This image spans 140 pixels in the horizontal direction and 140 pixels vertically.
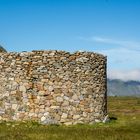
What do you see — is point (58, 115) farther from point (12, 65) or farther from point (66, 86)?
point (12, 65)

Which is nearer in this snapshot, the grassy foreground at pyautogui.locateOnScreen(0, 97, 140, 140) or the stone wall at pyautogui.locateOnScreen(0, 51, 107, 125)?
the grassy foreground at pyautogui.locateOnScreen(0, 97, 140, 140)

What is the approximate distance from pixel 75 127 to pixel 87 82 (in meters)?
3.92

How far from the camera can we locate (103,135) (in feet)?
83.3

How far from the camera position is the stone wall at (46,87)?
31.6 metres

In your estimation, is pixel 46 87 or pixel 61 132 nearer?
pixel 61 132

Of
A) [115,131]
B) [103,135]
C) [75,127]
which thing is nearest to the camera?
[103,135]

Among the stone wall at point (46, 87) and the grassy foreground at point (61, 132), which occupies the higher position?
the stone wall at point (46, 87)

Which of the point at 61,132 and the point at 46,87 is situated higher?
the point at 46,87

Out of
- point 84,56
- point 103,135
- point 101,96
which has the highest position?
point 84,56

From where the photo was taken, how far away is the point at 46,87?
31547 mm

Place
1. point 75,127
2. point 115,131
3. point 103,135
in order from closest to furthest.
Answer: point 103,135
point 115,131
point 75,127

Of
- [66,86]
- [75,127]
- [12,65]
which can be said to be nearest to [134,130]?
[75,127]

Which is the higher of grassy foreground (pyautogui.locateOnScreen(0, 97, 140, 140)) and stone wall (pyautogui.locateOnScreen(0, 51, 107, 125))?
stone wall (pyautogui.locateOnScreen(0, 51, 107, 125))

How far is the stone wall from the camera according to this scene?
104 ft
